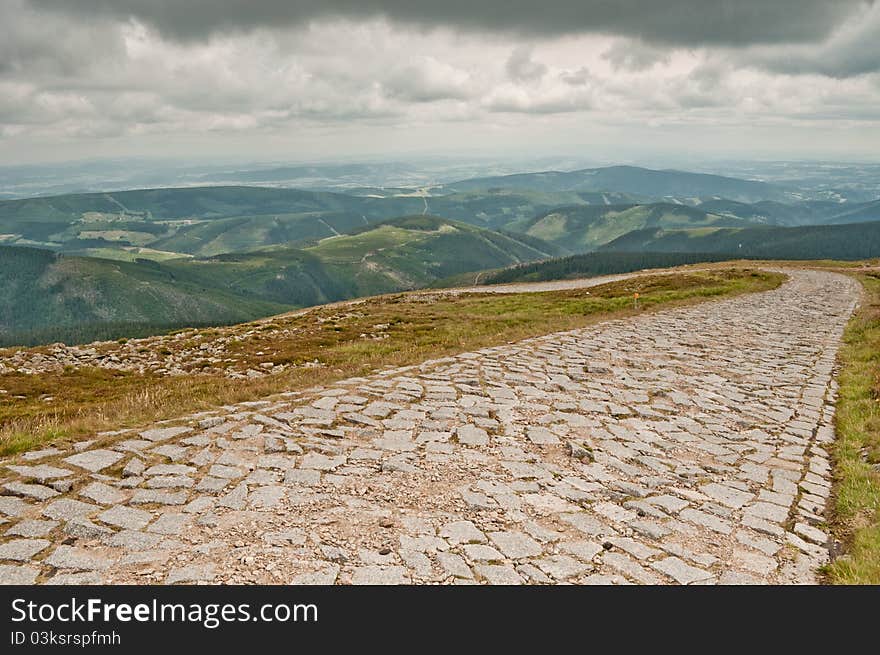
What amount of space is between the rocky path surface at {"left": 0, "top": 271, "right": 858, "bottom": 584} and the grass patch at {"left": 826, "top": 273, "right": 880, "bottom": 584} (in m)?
0.31

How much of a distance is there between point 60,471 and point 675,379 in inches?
594

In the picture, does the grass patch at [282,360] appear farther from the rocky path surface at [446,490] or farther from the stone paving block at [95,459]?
the rocky path surface at [446,490]

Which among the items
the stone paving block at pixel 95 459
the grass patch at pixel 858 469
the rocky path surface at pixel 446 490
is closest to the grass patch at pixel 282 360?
the stone paving block at pixel 95 459

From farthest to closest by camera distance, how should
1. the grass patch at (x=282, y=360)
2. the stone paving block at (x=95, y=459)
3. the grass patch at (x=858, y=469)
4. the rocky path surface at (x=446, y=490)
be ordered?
the grass patch at (x=282, y=360) < the stone paving block at (x=95, y=459) < the grass patch at (x=858, y=469) < the rocky path surface at (x=446, y=490)

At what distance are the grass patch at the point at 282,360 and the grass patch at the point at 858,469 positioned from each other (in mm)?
10734

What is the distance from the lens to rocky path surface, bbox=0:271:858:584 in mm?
5824

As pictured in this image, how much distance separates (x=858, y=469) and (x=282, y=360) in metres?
18.2

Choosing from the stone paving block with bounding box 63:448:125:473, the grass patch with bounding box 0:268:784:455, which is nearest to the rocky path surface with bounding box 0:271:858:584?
the stone paving block with bounding box 63:448:125:473

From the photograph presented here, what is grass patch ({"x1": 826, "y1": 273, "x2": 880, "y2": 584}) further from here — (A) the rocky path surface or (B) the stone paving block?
(B) the stone paving block

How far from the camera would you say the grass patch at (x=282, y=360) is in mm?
10961

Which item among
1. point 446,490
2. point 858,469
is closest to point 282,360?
point 446,490

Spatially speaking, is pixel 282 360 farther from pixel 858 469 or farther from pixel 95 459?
pixel 858 469

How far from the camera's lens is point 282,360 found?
20.6 metres

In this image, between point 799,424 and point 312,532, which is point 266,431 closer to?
point 312,532
